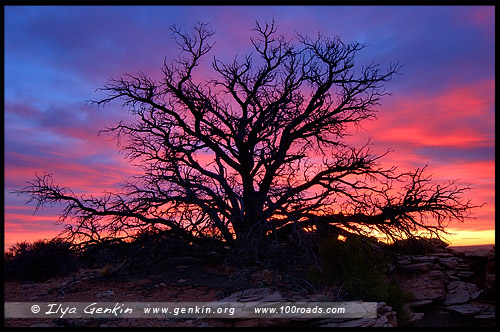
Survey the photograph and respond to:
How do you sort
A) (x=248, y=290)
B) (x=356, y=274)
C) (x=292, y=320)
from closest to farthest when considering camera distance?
(x=292, y=320) < (x=248, y=290) < (x=356, y=274)

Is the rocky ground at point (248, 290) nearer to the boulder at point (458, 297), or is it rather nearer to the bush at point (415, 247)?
the boulder at point (458, 297)

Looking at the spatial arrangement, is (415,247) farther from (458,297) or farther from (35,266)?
(35,266)

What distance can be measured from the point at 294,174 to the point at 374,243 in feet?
10.5

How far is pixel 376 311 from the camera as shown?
777 centimetres

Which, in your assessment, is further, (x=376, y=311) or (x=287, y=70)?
(x=287, y=70)

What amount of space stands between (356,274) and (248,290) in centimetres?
213

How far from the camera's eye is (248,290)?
351 inches

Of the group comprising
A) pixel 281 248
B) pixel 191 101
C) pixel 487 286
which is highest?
pixel 191 101

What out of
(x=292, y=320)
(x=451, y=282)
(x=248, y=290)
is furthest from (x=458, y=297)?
(x=292, y=320)

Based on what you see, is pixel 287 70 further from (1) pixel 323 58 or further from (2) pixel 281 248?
(2) pixel 281 248

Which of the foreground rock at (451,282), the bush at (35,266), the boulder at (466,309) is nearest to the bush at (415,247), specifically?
the foreground rock at (451,282)
